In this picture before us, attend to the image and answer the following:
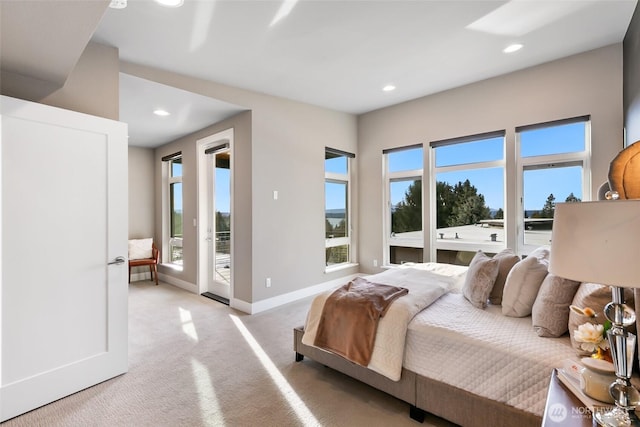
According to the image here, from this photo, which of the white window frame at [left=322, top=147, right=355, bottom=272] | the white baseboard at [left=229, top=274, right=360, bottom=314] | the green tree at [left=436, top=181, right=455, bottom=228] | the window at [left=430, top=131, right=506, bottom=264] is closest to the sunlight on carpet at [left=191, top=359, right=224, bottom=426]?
the white baseboard at [left=229, top=274, right=360, bottom=314]

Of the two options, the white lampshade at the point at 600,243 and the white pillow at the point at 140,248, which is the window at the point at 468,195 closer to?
the white lampshade at the point at 600,243

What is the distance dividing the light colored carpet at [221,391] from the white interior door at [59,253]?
23 centimetres

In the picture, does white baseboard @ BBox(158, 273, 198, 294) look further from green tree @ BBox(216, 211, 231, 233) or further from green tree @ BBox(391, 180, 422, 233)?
green tree @ BBox(391, 180, 422, 233)

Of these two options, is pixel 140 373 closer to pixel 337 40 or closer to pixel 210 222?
pixel 210 222

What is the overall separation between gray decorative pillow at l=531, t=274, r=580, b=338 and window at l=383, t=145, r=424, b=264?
274 centimetres

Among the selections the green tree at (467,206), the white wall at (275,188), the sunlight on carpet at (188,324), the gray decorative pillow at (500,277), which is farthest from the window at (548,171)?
the sunlight on carpet at (188,324)

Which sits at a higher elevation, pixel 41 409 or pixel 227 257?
pixel 227 257

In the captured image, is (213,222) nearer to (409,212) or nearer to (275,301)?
(275,301)

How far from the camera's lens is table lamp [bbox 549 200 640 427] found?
0.81 metres

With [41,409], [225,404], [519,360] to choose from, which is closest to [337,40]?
[519,360]

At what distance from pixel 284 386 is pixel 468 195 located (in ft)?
11.0

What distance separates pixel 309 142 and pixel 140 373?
3.40 metres

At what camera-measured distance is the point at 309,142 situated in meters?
4.42

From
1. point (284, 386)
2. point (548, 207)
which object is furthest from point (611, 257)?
point (548, 207)
